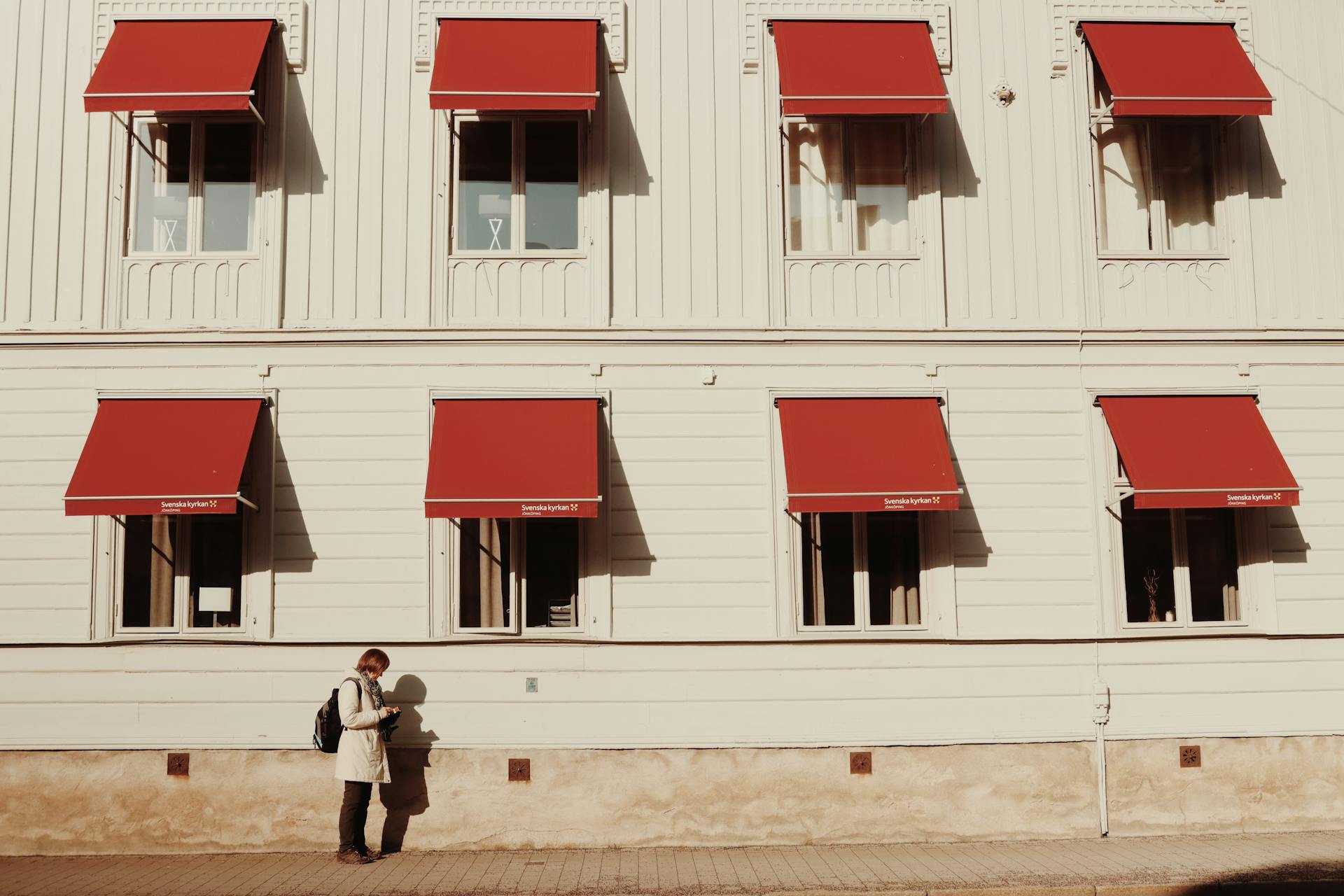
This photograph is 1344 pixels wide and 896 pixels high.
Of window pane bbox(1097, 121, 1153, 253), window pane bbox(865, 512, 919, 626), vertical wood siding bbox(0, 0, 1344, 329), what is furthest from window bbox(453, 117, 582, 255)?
window pane bbox(1097, 121, 1153, 253)

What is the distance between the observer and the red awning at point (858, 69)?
10172mm

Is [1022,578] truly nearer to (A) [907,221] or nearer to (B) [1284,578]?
(B) [1284,578]

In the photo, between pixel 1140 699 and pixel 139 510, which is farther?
pixel 1140 699

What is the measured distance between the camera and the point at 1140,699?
10172 mm

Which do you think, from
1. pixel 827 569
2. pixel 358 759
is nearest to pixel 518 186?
pixel 827 569

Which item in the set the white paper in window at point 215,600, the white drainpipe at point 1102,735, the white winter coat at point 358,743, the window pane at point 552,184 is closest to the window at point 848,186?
the window pane at point 552,184

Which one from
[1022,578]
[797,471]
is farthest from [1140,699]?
[797,471]

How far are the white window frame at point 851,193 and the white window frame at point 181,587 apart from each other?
5984 millimetres

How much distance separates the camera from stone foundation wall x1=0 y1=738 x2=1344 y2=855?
9.73 m

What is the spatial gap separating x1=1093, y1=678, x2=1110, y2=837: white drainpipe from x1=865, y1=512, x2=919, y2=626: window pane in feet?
5.86

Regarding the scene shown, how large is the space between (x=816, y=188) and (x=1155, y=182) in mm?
3473

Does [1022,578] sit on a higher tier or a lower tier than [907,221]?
lower

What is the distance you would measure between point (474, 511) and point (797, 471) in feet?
9.54

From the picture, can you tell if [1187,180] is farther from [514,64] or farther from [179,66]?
[179,66]
